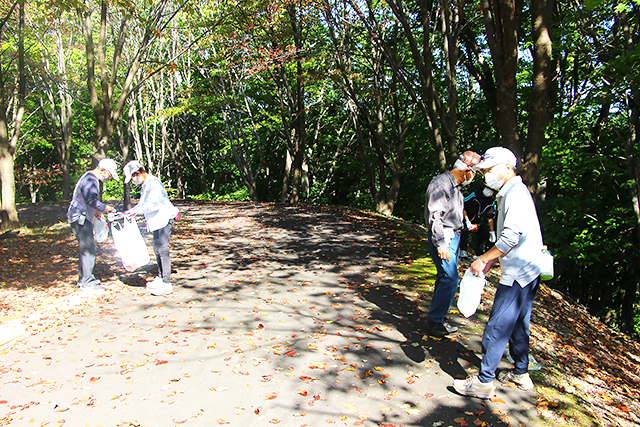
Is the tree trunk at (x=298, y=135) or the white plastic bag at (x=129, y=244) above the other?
Result: the tree trunk at (x=298, y=135)

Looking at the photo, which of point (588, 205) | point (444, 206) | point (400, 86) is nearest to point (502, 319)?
point (444, 206)

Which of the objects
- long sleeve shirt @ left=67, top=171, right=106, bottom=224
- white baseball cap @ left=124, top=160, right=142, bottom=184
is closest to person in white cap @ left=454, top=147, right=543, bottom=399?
white baseball cap @ left=124, top=160, right=142, bottom=184

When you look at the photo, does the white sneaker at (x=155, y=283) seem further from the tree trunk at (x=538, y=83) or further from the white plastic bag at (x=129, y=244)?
the tree trunk at (x=538, y=83)

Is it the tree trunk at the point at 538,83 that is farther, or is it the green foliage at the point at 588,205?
the green foliage at the point at 588,205

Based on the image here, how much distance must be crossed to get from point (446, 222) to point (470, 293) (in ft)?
3.10

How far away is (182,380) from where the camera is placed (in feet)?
12.8

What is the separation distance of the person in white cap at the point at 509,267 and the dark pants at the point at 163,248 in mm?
4232

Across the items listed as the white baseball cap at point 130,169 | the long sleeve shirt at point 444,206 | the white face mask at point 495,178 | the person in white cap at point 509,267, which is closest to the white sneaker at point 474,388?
the person in white cap at point 509,267

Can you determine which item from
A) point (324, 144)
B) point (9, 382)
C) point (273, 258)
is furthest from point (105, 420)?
point (324, 144)

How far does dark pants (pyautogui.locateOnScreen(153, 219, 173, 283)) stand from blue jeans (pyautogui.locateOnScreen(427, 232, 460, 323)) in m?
3.67

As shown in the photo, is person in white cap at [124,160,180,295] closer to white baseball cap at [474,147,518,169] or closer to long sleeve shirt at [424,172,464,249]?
long sleeve shirt at [424,172,464,249]

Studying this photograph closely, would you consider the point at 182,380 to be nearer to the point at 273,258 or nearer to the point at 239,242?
the point at 273,258

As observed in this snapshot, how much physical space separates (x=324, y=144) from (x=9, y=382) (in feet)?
75.5

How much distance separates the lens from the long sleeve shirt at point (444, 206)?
Answer: 438 centimetres
